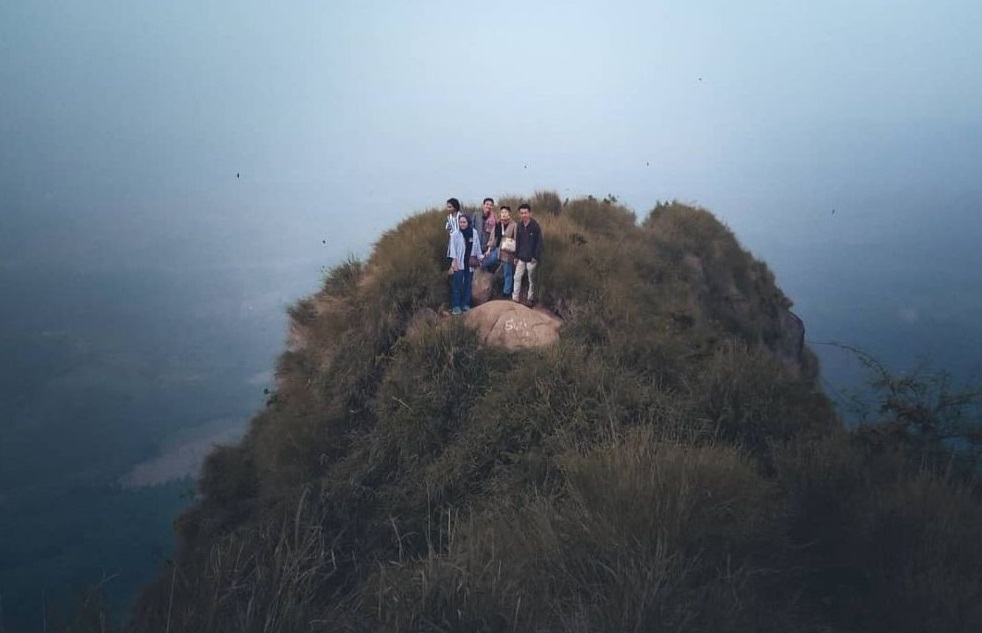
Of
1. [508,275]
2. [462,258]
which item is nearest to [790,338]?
[508,275]

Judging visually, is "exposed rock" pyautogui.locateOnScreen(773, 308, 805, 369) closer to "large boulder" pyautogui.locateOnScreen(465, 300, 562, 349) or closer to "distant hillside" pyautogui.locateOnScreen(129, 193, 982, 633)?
"distant hillside" pyautogui.locateOnScreen(129, 193, 982, 633)

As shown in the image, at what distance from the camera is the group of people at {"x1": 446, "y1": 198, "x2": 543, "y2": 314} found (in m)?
14.8

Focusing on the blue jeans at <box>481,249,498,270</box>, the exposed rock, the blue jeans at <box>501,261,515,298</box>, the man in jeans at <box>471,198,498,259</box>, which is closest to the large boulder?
the blue jeans at <box>501,261,515,298</box>

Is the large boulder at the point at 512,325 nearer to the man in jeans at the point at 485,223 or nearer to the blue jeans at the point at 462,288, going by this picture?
the blue jeans at the point at 462,288

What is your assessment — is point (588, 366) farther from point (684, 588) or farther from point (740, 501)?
point (684, 588)

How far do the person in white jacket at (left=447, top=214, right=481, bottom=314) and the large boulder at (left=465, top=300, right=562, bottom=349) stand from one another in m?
0.40

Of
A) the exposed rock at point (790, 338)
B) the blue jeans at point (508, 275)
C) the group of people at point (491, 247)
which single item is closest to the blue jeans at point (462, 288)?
the group of people at point (491, 247)

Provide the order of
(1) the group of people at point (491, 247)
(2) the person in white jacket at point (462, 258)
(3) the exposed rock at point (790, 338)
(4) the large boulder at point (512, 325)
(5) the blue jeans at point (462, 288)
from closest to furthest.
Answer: (4) the large boulder at point (512, 325)
(1) the group of people at point (491, 247)
(2) the person in white jacket at point (462, 258)
(5) the blue jeans at point (462, 288)
(3) the exposed rock at point (790, 338)

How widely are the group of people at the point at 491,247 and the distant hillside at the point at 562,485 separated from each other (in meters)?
0.74

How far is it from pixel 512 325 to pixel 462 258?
1585 millimetres

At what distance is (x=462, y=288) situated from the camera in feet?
51.4

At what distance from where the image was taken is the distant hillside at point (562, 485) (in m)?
5.69

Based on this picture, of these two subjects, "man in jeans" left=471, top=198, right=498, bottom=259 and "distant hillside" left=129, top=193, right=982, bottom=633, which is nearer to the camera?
"distant hillside" left=129, top=193, right=982, bottom=633

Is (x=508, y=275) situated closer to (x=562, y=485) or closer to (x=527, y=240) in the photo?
(x=527, y=240)
